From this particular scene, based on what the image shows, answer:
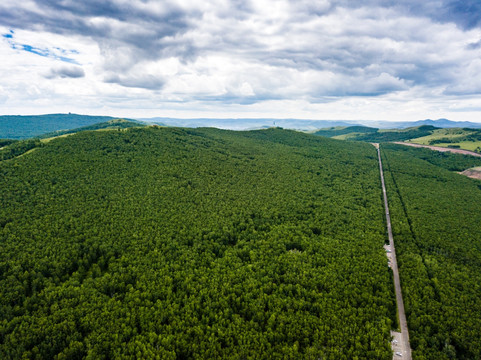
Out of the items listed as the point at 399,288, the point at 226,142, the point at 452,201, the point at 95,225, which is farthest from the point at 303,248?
the point at 226,142

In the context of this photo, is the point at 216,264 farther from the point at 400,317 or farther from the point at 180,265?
the point at 400,317

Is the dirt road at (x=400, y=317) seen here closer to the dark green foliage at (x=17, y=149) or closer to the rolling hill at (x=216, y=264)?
the rolling hill at (x=216, y=264)

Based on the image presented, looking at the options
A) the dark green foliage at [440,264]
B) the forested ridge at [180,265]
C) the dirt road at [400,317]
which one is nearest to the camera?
the forested ridge at [180,265]

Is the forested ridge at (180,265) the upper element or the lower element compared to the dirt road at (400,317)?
upper

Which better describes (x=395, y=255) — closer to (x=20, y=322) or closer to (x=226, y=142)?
(x=20, y=322)

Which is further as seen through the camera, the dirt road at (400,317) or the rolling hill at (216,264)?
the dirt road at (400,317)

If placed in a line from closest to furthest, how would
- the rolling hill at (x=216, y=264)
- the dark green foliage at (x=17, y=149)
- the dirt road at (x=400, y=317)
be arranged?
1. the rolling hill at (x=216, y=264)
2. the dirt road at (x=400, y=317)
3. the dark green foliage at (x=17, y=149)

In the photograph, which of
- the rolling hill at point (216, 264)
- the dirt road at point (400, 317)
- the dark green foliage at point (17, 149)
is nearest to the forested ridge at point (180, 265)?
the rolling hill at point (216, 264)
